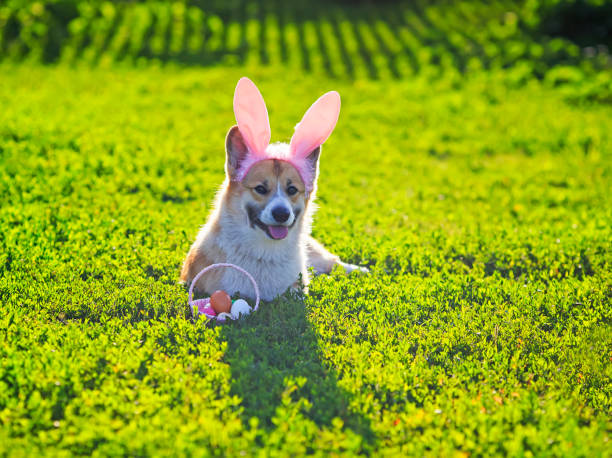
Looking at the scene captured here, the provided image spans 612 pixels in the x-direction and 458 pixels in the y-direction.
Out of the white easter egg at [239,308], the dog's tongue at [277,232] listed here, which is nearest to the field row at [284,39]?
the dog's tongue at [277,232]

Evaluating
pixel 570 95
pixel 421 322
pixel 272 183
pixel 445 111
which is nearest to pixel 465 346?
pixel 421 322

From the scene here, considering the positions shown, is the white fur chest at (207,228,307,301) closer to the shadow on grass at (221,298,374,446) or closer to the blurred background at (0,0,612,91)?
the shadow on grass at (221,298,374,446)

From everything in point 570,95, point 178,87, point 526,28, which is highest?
point 526,28

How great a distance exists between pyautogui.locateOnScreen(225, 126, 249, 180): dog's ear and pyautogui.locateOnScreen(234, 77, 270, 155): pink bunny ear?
96mm

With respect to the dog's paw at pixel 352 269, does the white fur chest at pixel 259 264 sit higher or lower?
higher

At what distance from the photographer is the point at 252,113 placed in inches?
183

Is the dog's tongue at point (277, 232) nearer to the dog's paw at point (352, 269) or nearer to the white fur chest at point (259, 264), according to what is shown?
the white fur chest at point (259, 264)

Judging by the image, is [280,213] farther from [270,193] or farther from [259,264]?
[259,264]

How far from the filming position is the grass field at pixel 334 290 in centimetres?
354

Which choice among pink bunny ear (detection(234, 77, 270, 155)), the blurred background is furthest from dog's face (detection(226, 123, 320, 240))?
the blurred background

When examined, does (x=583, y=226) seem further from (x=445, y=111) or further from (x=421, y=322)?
(x=445, y=111)

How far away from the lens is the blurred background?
53.1 ft

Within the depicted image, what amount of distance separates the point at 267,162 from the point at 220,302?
115 cm

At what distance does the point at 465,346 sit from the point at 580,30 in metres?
15.8
